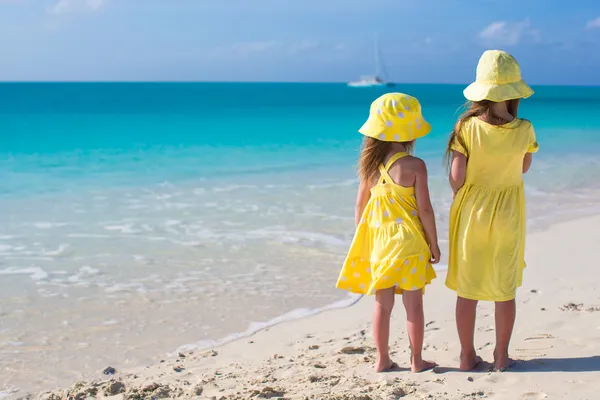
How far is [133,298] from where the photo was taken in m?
5.33

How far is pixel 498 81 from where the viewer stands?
10.3ft

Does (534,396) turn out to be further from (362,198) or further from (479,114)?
(479,114)

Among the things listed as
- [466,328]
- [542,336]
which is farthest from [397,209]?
[542,336]

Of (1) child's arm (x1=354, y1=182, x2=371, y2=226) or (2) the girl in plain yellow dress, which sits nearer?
(2) the girl in plain yellow dress

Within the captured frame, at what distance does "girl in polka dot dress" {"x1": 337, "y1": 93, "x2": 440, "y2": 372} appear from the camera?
10.5 feet

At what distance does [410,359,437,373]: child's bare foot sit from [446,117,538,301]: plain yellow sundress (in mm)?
436

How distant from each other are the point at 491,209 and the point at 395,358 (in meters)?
1.05

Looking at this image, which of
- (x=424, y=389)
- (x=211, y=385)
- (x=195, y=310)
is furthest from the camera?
(x=195, y=310)

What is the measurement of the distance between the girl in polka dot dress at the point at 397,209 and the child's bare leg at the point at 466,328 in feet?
0.64

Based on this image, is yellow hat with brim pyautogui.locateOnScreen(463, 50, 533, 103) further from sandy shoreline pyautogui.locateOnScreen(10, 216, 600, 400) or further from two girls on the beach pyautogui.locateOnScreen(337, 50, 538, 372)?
sandy shoreline pyautogui.locateOnScreen(10, 216, 600, 400)

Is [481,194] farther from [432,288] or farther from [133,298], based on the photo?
[133,298]

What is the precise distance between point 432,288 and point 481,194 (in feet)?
7.11

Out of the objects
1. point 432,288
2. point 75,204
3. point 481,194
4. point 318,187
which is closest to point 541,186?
point 318,187

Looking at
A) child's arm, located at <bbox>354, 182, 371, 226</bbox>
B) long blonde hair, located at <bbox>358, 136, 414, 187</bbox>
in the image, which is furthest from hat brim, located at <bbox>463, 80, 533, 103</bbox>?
child's arm, located at <bbox>354, 182, 371, 226</bbox>
